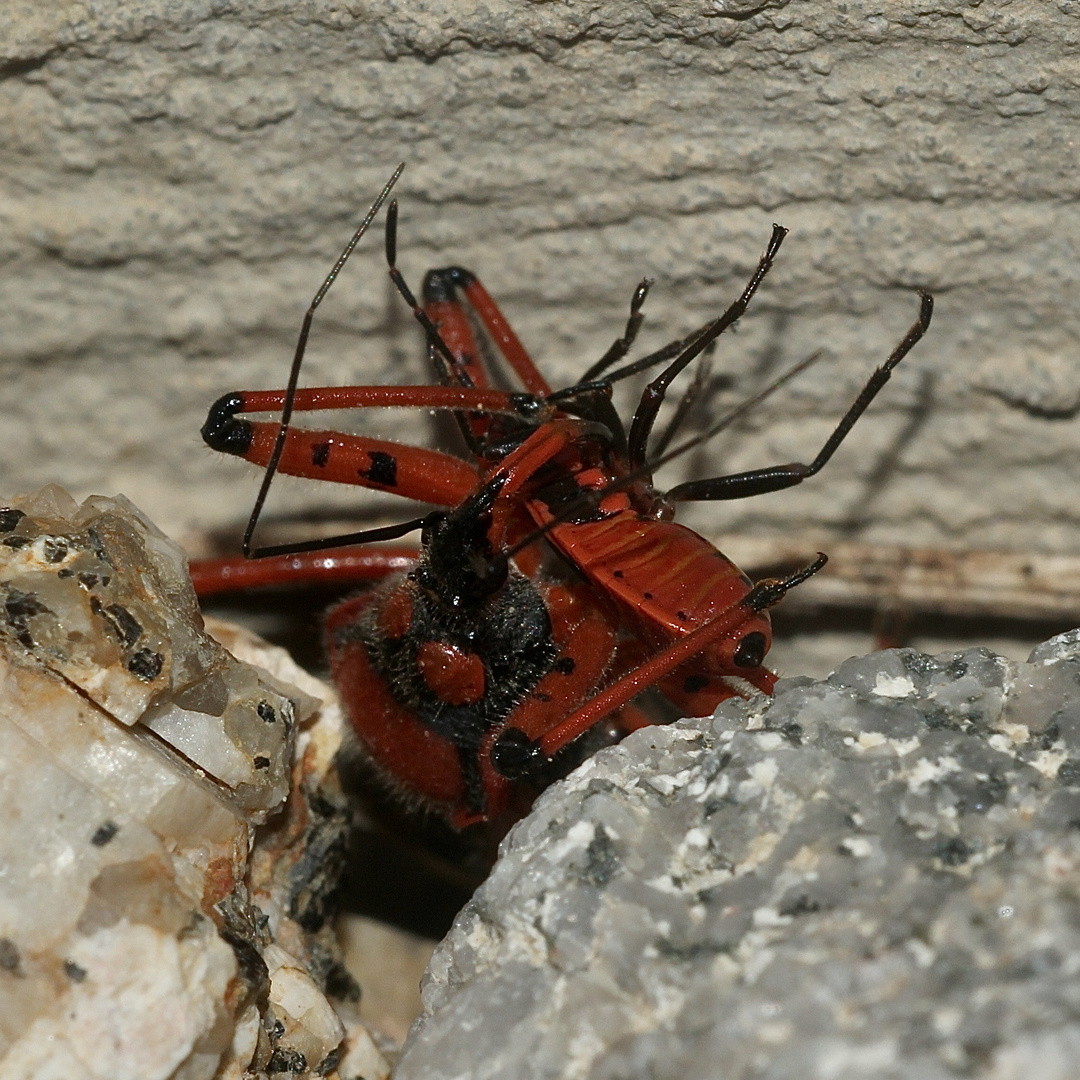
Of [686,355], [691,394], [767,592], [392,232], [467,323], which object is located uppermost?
[392,232]

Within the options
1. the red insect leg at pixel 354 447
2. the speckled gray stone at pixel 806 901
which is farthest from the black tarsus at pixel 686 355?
the speckled gray stone at pixel 806 901

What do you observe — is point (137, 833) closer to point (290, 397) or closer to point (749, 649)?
point (290, 397)

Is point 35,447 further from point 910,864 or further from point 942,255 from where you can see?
point 910,864

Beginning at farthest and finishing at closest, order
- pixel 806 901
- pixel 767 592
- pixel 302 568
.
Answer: pixel 302 568 → pixel 767 592 → pixel 806 901

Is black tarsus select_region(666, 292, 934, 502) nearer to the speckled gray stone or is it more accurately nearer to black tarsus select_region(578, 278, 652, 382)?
black tarsus select_region(578, 278, 652, 382)

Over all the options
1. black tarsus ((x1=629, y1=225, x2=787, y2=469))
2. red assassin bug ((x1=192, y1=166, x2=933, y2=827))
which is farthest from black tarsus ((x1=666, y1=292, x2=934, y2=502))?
black tarsus ((x1=629, y1=225, x2=787, y2=469))

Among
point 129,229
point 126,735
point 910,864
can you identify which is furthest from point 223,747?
point 129,229

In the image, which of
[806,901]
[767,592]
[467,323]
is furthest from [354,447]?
[806,901]
